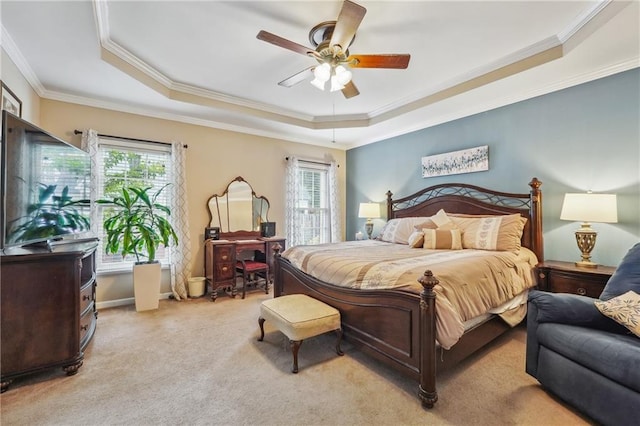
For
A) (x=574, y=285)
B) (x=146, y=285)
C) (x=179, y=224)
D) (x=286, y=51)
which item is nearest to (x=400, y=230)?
(x=574, y=285)

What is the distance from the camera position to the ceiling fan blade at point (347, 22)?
1.88m

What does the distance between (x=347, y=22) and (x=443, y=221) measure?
2.71 metres

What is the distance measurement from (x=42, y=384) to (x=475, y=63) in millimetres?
4794

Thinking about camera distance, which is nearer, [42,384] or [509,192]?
[42,384]

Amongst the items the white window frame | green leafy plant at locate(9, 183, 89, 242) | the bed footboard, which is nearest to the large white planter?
green leafy plant at locate(9, 183, 89, 242)

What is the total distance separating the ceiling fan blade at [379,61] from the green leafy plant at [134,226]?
2962 mm

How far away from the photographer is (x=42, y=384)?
2.01 meters

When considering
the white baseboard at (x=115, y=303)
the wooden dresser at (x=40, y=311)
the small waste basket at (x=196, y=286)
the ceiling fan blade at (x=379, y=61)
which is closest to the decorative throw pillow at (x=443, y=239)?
the ceiling fan blade at (x=379, y=61)

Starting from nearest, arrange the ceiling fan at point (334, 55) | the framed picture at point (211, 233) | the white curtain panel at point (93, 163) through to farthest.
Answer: the ceiling fan at point (334, 55), the white curtain panel at point (93, 163), the framed picture at point (211, 233)

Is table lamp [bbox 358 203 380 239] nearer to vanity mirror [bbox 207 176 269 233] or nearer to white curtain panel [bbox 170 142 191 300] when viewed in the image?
vanity mirror [bbox 207 176 269 233]

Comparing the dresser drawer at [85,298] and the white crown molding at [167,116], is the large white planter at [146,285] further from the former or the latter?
the white crown molding at [167,116]

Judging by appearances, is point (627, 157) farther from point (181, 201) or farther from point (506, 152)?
point (181, 201)

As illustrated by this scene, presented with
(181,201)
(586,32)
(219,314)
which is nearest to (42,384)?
(219,314)

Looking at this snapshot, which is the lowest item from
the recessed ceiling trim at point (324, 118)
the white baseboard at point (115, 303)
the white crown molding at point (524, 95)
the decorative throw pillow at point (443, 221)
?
the white baseboard at point (115, 303)
